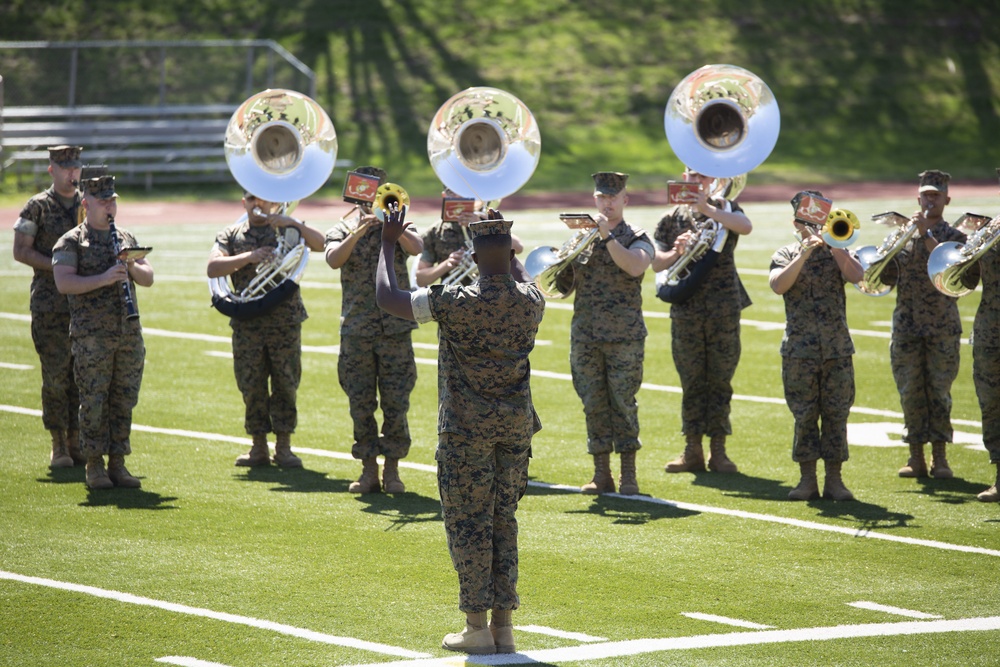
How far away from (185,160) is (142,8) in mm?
8974

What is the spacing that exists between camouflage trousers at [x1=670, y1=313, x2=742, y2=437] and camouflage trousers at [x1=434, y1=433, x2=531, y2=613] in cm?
428

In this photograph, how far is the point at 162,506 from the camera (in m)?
9.55

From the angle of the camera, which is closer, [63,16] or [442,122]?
[442,122]

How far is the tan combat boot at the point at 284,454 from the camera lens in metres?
11.0

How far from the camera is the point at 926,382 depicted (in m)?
10.7

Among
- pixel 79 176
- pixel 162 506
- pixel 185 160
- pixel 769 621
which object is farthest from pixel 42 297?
pixel 185 160

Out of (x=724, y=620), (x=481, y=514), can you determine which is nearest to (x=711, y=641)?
(x=724, y=620)

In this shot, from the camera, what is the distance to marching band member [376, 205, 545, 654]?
22.1ft

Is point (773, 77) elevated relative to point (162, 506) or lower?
elevated

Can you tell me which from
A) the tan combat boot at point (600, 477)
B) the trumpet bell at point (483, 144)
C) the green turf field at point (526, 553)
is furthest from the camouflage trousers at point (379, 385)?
the tan combat boot at point (600, 477)

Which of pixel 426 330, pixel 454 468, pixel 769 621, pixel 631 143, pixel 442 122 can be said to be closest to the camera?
pixel 454 468

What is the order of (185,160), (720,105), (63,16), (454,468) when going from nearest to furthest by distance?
(454,468) → (720,105) → (185,160) → (63,16)

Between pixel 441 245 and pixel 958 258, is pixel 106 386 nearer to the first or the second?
pixel 441 245

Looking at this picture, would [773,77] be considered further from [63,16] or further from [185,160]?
[63,16]
